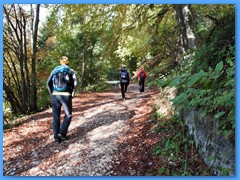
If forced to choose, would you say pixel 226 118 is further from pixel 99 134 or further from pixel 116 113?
pixel 116 113

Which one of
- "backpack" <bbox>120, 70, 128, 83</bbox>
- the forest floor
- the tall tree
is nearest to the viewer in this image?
the forest floor

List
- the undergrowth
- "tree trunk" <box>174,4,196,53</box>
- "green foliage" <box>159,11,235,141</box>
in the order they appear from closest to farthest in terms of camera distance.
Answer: "green foliage" <box>159,11,235,141</box>, the undergrowth, "tree trunk" <box>174,4,196,53</box>

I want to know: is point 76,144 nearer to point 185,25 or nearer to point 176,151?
point 176,151

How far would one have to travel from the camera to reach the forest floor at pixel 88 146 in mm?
2689

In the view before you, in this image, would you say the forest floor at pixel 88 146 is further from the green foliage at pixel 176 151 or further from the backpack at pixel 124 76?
the backpack at pixel 124 76

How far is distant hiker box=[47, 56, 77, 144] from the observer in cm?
337

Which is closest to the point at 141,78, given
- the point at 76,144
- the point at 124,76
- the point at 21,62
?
the point at 124,76

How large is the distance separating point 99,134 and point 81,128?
0.46m

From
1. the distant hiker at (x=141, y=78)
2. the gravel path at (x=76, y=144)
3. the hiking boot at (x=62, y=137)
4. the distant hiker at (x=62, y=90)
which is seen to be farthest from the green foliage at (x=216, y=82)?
the distant hiker at (x=141, y=78)

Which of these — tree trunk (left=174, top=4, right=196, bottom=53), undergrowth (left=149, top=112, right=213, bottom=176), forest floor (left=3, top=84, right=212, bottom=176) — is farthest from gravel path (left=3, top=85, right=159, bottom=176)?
tree trunk (left=174, top=4, right=196, bottom=53)

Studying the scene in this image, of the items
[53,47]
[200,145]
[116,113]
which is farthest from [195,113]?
[53,47]

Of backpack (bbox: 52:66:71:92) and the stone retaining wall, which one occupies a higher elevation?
backpack (bbox: 52:66:71:92)

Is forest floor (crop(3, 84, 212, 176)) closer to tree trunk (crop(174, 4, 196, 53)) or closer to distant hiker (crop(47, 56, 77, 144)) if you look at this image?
distant hiker (crop(47, 56, 77, 144))

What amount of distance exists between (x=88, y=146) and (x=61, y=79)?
35.1 inches
